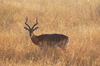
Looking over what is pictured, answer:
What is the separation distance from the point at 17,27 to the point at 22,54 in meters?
3.32

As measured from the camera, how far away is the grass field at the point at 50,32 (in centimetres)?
463

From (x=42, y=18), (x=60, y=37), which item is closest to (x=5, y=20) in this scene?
(x=42, y=18)

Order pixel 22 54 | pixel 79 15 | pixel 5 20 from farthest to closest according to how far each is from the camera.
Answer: pixel 79 15 < pixel 5 20 < pixel 22 54

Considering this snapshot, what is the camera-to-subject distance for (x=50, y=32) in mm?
7227

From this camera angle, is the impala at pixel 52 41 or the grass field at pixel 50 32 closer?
the grass field at pixel 50 32

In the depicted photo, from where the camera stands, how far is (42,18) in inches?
381

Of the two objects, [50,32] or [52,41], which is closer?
[52,41]

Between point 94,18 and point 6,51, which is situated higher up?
point 94,18

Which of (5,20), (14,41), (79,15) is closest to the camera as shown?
(14,41)

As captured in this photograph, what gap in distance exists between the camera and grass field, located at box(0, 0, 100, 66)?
4.63 metres

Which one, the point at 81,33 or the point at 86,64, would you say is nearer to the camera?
the point at 86,64

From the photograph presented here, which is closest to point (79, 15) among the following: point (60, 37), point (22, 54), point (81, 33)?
point (81, 33)

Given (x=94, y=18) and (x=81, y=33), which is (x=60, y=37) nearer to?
(x=81, y=33)

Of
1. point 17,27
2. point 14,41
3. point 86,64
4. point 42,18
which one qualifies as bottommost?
point 86,64
